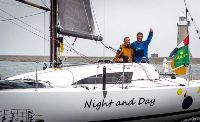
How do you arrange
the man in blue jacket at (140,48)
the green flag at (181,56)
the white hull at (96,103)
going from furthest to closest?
the green flag at (181,56) → the man in blue jacket at (140,48) → the white hull at (96,103)

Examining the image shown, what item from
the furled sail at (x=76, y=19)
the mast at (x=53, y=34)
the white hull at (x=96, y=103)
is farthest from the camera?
the furled sail at (x=76, y=19)

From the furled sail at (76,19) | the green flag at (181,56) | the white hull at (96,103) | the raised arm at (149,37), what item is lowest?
the white hull at (96,103)

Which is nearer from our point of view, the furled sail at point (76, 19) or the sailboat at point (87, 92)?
the sailboat at point (87, 92)

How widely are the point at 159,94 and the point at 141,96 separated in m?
0.64

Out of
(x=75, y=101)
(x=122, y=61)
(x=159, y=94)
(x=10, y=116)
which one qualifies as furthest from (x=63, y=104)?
(x=122, y=61)

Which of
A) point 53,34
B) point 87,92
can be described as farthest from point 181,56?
point 87,92

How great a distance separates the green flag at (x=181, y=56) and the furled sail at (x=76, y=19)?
3.12 metres

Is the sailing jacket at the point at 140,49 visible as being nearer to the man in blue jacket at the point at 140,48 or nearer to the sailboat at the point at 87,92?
the man in blue jacket at the point at 140,48

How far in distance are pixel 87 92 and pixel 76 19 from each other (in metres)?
4.23

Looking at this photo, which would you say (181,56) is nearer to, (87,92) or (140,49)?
(140,49)

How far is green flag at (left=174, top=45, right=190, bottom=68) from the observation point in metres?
12.3

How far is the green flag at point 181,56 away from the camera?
40.4ft

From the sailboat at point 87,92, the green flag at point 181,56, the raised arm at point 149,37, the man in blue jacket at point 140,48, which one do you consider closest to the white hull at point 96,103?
the sailboat at point 87,92

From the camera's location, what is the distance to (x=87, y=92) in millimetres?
8180
